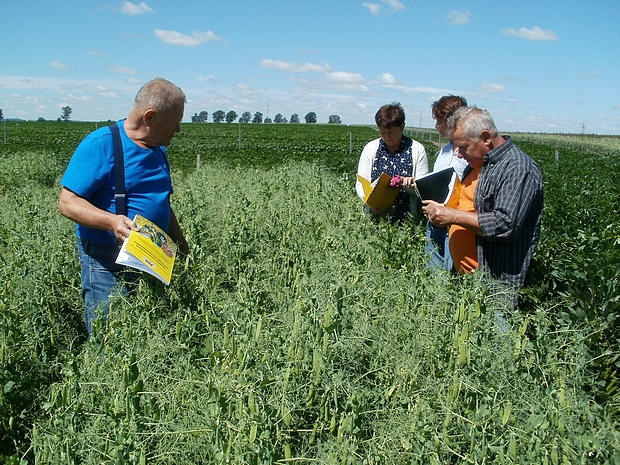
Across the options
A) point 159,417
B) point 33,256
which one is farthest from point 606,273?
point 33,256

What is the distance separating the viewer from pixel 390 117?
15.8ft

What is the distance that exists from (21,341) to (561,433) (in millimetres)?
2691

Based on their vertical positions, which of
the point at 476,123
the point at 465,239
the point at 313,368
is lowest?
the point at 313,368

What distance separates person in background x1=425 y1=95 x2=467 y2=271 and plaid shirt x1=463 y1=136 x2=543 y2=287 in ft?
2.08

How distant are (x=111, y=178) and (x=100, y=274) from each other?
0.53 meters

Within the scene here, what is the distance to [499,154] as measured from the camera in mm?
3256

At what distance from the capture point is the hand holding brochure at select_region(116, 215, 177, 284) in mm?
2588

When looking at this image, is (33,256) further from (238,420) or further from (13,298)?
(238,420)

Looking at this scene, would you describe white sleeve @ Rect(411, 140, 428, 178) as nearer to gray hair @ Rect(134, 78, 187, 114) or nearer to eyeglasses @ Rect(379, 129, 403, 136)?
eyeglasses @ Rect(379, 129, 403, 136)

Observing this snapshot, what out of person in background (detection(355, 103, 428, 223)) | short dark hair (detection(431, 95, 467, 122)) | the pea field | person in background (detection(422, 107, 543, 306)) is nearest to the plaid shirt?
person in background (detection(422, 107, 543, 306))

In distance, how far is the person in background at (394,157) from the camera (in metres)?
4.84

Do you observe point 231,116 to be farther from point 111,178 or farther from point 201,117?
point 111,178

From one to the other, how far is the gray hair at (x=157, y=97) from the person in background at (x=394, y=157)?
228cm

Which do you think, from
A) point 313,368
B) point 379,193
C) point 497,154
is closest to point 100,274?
point 313,368
